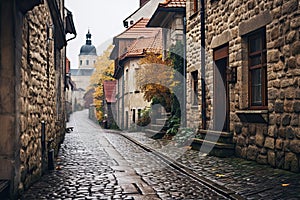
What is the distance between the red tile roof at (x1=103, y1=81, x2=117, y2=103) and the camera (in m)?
39.5

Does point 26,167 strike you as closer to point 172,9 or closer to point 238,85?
point 238,85

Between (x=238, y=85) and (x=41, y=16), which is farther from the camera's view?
(x=238, y=85)

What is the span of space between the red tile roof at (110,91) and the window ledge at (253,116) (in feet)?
97.6

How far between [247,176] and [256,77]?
2.87m

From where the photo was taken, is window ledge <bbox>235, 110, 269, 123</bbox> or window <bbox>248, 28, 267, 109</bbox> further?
window <bbox>248, 28, 267, 109</bbox>

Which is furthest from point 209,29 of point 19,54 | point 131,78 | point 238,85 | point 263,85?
point 131,78

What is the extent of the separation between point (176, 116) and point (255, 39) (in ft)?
27.1

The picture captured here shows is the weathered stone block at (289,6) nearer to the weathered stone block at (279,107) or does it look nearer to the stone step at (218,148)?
the weathered stone block at (279,107)

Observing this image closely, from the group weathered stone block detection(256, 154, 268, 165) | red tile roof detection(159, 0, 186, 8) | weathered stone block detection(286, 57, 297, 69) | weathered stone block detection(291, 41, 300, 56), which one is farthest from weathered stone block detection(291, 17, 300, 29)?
red tile roof detection(159, 0, 186, 8)

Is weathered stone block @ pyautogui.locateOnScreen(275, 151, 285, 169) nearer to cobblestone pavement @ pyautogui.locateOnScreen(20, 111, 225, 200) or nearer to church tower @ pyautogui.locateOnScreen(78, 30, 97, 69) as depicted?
cobblestone pavement @ pyautogui.locateOnScreen(20, 111, 225, 200)

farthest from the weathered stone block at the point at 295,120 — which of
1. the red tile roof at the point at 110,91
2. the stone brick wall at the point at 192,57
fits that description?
the red tile roof at the point at 110,91

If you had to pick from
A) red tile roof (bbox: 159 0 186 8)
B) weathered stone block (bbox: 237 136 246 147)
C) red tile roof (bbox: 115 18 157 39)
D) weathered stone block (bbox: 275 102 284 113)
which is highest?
red tile roof (bbox: 115 18 157 39)

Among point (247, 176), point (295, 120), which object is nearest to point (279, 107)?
point (295, 120)

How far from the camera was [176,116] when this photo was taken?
1769 centimetres
